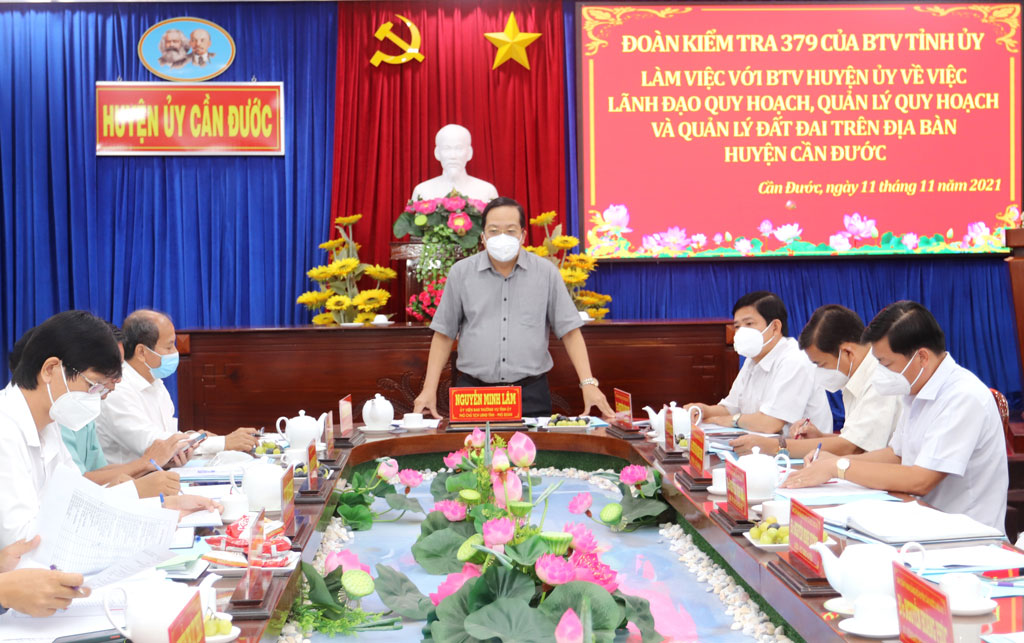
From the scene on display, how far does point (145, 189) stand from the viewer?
5961 millimetres

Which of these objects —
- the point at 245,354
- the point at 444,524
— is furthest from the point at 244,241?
the point at 444,524

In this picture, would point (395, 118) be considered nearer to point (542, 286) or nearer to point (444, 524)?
→ point (542, 286)

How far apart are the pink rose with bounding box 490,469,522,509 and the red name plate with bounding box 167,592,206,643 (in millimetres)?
514

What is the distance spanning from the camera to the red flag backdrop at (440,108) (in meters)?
5.96

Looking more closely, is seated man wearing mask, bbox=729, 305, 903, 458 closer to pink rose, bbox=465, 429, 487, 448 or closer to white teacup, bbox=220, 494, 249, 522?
pink rose, bbox=465, 429, 487, 448

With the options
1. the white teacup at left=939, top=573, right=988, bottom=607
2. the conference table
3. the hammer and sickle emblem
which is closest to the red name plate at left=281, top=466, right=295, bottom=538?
the conference table

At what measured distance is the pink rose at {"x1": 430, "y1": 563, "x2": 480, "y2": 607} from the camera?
142 centimetres

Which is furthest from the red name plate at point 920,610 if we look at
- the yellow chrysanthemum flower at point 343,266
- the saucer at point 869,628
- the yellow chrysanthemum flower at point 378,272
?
the yellow chrysanthemum flower at point 378,272

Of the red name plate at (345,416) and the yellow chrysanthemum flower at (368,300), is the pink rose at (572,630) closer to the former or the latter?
the red name plate at (345,416)

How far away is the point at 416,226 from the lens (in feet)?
16.2

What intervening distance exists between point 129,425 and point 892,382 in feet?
6.88

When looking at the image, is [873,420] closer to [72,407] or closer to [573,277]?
[72,407]

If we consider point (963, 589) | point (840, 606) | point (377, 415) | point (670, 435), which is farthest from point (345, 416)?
point (963, 589)

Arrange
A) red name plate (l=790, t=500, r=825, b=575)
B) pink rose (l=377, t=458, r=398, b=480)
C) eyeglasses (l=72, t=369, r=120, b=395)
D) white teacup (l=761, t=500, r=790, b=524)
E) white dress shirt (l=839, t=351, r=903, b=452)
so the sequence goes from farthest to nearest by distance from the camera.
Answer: white dress shirt (l=839, t=351, r=903, b=452) < pink rose (l=377, t=458, r=398, b=480) < eyeglasses (l=72, t=369, r=120, b=395) < white teacup (l=761, t=500, r=790, b=524) < red name plate (l=790, t=500, r=825, b=575)
